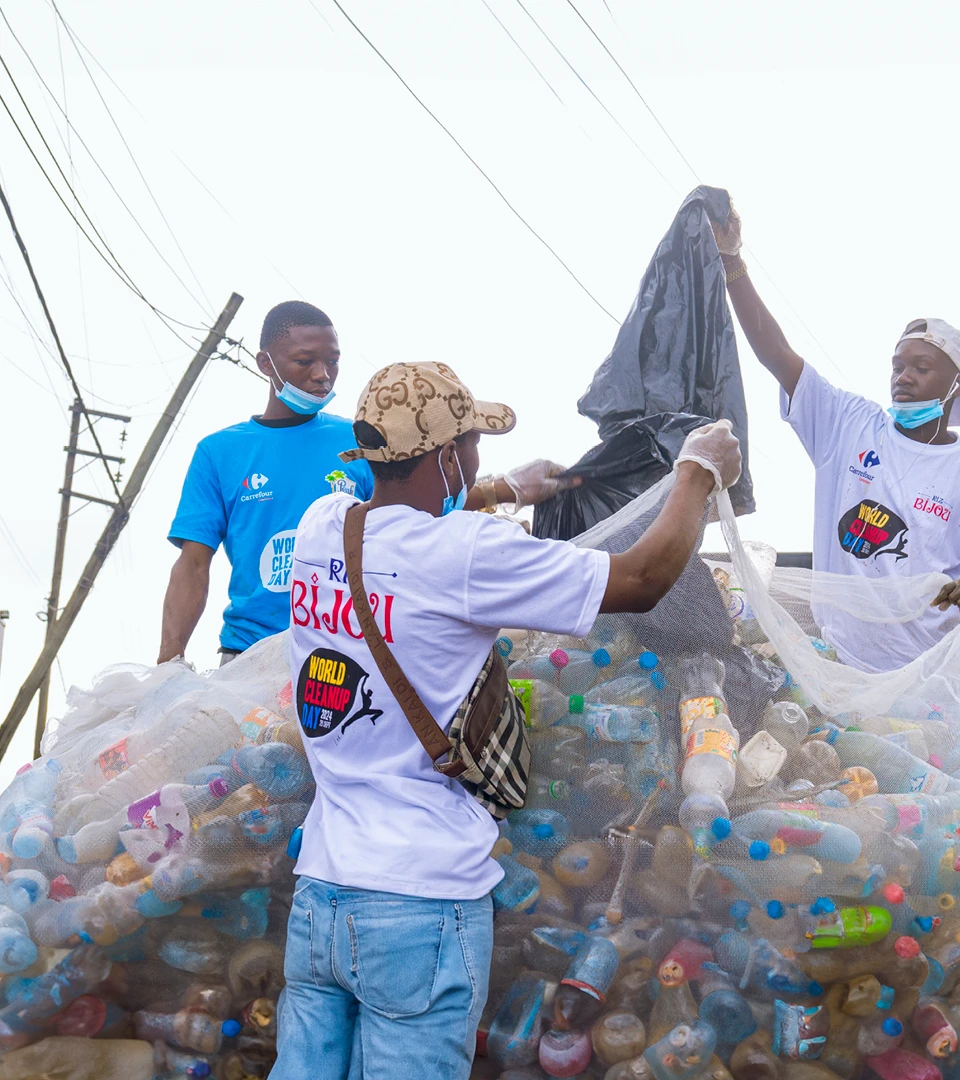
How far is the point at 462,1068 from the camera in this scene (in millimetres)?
1882

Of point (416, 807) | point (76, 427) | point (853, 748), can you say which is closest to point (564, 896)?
point (416, 807)

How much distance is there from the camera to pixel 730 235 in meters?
3.77

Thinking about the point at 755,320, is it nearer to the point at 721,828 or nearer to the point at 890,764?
the point at 890,764

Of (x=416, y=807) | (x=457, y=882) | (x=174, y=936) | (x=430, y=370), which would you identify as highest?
(x=430, y=370)

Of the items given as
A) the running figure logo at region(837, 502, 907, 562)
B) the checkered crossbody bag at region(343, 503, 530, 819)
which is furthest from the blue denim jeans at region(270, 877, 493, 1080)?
the running figure logo at region(837, 502, 907, 562)

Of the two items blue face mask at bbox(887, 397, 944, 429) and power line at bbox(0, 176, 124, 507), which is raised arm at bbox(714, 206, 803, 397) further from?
power line at bbox(0, 176, 124, 507)

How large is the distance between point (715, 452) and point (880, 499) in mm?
1826

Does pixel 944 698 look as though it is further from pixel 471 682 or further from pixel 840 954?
pixel 471 682

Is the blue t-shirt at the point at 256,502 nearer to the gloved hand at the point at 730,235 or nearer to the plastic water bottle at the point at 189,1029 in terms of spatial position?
the plastic water bottle at the point at 189,1029

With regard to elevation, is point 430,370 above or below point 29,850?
above

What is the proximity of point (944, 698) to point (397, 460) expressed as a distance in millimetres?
1795

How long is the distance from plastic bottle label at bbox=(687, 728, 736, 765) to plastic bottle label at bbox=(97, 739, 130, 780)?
1421 millimetres

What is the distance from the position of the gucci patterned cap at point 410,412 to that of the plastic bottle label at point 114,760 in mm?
1210

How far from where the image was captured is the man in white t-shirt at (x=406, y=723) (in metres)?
1.85
